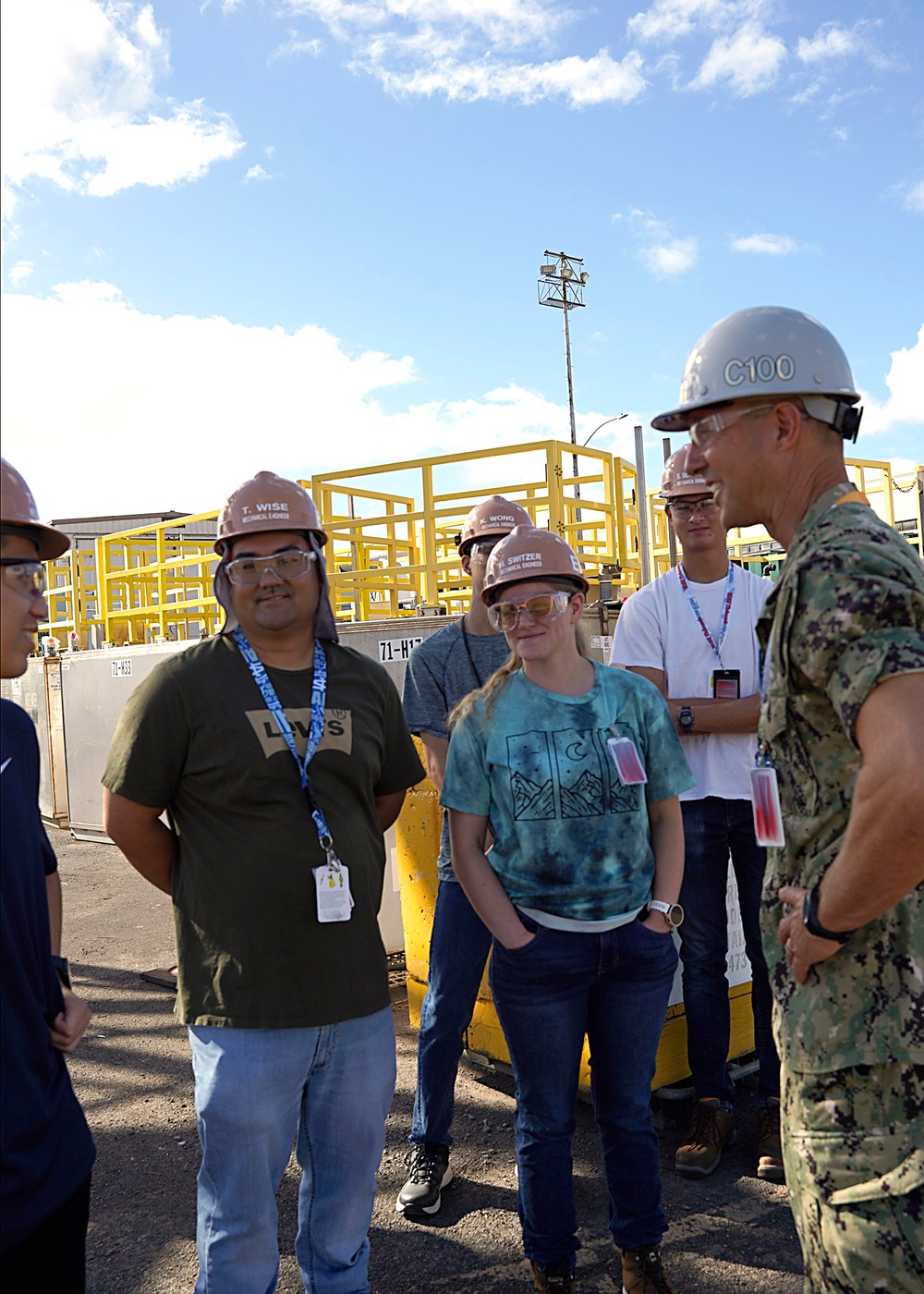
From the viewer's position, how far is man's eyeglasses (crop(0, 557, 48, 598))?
6.50ft

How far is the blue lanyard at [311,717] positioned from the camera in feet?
7.91

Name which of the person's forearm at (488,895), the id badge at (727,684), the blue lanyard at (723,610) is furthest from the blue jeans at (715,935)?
the person's forearm at (488,895)

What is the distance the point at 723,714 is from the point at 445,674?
0.98m

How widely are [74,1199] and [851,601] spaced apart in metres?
1.74

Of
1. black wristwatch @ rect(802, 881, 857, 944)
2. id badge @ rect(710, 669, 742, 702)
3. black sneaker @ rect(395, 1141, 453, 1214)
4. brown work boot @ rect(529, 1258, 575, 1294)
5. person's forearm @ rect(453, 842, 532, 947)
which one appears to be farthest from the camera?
id badge @ rect(710, 669, 742, 702)

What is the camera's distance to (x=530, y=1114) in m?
2.83

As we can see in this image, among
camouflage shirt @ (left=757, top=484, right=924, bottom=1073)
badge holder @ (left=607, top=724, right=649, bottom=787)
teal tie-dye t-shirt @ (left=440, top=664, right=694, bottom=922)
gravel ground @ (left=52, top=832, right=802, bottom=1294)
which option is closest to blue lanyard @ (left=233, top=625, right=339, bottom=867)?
teal tie-dye t-shirt @ (left=440, top=664, right=694, bottom=922)

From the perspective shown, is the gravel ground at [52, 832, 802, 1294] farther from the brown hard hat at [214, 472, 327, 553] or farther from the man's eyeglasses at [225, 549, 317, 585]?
the brown hard hat at [214, 472, 327, 553]

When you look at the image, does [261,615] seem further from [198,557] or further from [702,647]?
[198,557]

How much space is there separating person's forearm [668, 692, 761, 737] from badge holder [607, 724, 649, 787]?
2.66 ft

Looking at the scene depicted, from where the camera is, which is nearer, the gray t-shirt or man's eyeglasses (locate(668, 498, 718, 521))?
the gray t-shirt

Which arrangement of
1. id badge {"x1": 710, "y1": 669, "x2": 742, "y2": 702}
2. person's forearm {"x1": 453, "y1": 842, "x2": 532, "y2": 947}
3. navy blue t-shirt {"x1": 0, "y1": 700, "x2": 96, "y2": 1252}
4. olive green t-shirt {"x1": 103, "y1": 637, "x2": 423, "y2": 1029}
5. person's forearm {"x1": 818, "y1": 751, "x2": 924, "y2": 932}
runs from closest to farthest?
person's forearm {"x1": 818, "y1": 751, "x2": 924, "y2": 932} < navy blue t-shirt {"x1": 0, "y1": 700, "x2": 96, "y2": 1252} < olive green t-shirt {"x1": 103, "y1": 637, "x2": 423, "y2": 1029} < person's forearm {"x1": 453, "y1": 842, "x2": 532, "y2": 947} < id badge {"x1": 710, "y1": 669, "x2": 742, "y2": 702}

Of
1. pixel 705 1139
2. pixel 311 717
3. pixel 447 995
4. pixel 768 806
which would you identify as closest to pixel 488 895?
pixel 311 717

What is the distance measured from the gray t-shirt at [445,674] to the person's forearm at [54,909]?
1559 mm
